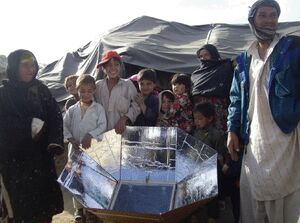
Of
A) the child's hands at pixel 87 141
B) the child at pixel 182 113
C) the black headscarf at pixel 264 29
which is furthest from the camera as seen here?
the child at pixel 182 113

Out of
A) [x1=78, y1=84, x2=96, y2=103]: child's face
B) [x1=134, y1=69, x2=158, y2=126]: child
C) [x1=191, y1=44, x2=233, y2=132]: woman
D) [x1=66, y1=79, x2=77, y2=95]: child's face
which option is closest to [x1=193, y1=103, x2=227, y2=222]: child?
[x1=191, y1=44, x2=233, y2=132]: woman

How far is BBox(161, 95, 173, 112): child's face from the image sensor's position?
375cm

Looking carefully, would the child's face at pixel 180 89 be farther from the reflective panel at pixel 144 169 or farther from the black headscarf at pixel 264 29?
the black headscarf at pixel 264 29

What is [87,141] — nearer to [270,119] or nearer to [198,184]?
[198,184]

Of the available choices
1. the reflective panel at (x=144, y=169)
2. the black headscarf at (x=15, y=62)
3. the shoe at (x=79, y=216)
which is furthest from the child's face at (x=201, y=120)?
the black headscarf at (x=15, y=62)

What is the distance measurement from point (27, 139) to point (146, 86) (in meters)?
1.15

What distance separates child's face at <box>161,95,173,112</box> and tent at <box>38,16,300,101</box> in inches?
71.3

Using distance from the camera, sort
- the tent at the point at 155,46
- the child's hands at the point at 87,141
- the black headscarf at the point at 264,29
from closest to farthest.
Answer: the black headscarf at the point at 264,29 < the child's hands at the point at 87,141 < the tent at the point at 155,46

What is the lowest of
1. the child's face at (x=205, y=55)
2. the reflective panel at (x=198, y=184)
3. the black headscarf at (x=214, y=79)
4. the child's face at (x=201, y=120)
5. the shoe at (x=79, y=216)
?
the shoe at (x=79, y=216)

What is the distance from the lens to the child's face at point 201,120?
3.50 metres

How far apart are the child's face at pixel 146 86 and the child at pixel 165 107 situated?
13 centimetres

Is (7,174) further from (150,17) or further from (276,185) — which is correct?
(150,17)

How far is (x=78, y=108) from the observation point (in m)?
3.64

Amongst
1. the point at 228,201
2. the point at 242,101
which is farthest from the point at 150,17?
the point at 242,101
